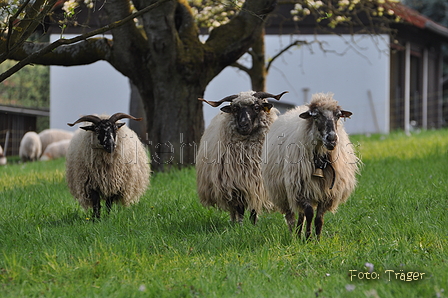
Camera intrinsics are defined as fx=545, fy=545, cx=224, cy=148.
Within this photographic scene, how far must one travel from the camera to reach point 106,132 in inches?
245

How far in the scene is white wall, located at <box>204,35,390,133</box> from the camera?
18453 millimetres

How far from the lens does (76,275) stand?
3.85 m

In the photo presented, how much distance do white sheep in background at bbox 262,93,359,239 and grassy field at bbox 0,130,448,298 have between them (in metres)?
0.32

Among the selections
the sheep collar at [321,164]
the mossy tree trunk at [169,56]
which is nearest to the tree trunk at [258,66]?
the mossy tree trunk at [169,56]

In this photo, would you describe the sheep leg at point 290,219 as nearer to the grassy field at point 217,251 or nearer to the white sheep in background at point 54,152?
the grassy field at point 217,251

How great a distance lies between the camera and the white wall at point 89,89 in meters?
18.7

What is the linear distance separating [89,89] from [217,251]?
1528 centimetres

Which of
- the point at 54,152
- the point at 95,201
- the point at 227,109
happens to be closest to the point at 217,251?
the point at 227,109

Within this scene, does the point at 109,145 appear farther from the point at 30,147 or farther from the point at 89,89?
the point at 89,89

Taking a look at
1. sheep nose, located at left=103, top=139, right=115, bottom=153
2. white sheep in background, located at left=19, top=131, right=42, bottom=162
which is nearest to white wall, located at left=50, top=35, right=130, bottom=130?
white sheep in background, located at left=19, top=131, right=42, bottom=162

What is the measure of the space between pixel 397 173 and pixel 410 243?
3.81 meters

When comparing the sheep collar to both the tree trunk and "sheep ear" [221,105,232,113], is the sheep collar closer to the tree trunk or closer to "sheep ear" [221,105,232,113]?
"sheep ear" [221,105,232,113]

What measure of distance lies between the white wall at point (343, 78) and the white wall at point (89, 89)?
10.1 ft

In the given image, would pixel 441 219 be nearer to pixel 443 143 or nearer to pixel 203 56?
pixel 203 56
